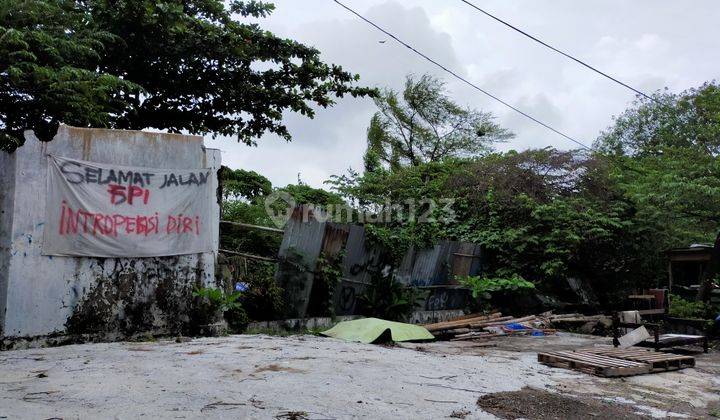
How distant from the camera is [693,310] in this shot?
13.3 meters

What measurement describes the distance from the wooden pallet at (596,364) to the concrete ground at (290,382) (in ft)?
0.51

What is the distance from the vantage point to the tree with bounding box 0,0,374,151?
859cm

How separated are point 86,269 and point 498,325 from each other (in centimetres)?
844

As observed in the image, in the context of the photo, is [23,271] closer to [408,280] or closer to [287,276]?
[287,276]

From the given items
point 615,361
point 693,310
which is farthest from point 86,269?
point 693,310

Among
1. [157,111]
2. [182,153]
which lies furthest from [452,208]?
[182,153]

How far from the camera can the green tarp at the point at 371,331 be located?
924 centimetres

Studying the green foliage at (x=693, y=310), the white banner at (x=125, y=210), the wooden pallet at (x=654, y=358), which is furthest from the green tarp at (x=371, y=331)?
the green foliage at (x=693, y=310)

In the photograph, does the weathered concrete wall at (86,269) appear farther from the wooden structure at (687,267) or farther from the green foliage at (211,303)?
the wooden structure at (687,267)

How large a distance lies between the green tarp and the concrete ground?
598mm

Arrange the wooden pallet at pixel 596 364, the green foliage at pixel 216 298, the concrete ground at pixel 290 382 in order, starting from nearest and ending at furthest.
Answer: the concrete ground at pixel 290 382 → the wooden pallet at pixel 596 364 → the green foliage at pixel 216 298

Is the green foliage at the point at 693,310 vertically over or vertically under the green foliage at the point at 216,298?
under

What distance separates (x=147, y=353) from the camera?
663 centimetres

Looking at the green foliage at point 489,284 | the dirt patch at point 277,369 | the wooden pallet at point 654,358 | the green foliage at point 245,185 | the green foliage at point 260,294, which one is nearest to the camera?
the dirt patch at point 277,369
